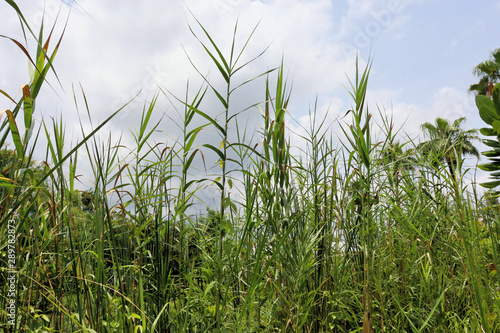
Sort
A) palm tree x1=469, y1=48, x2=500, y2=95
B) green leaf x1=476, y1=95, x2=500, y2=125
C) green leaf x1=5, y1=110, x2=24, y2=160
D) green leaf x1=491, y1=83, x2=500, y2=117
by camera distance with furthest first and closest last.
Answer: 1. palm tree x1=469, y1=48, x2=500, y2=95
2. green leaf x1=476, y1=95, x2=500, y2=125
3. green leaf x1=491, y1=83, x2=500, y2=117
4. green leaf x1=5, y1=110, x2=24, y2=160

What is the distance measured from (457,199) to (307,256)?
862 mm

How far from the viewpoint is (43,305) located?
5.94ft

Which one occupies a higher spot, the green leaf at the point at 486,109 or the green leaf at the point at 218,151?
the green leaf at the point at 486,109

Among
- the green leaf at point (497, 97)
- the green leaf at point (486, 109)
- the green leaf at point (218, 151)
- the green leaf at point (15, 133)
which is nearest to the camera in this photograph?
the green leaf at point (15, 133)

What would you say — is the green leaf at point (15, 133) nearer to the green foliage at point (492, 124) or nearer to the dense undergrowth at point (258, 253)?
the dense undergrowth at point (258, 253)

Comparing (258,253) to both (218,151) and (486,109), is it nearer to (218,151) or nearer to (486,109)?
(218,151)

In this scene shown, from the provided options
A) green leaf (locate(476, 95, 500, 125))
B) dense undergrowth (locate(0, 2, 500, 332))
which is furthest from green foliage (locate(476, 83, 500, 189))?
dense undergrowth (locate(0, 2, 500, 332))

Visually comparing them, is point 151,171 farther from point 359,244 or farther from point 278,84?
point 359,244

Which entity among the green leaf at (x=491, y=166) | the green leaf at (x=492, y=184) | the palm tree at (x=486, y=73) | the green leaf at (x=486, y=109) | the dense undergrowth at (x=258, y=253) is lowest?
the dense undergrowth at (x=258, y=253)

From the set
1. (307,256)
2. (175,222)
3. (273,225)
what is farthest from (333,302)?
(175,222)

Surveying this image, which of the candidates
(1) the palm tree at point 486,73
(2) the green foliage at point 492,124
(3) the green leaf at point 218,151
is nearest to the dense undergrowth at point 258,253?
(3) the green leaf at point 218,151

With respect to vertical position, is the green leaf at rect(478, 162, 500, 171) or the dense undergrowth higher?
the green leaf at rect(478, 162, 500, 171)

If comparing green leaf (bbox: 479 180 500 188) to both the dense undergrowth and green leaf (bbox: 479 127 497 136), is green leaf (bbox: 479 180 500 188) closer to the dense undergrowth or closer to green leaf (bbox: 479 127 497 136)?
green leaf (bbox: 479 127 497 136)

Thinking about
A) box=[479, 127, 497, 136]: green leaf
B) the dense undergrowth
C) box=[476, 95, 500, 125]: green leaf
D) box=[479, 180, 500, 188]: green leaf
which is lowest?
Answer: the dense undergrowth
